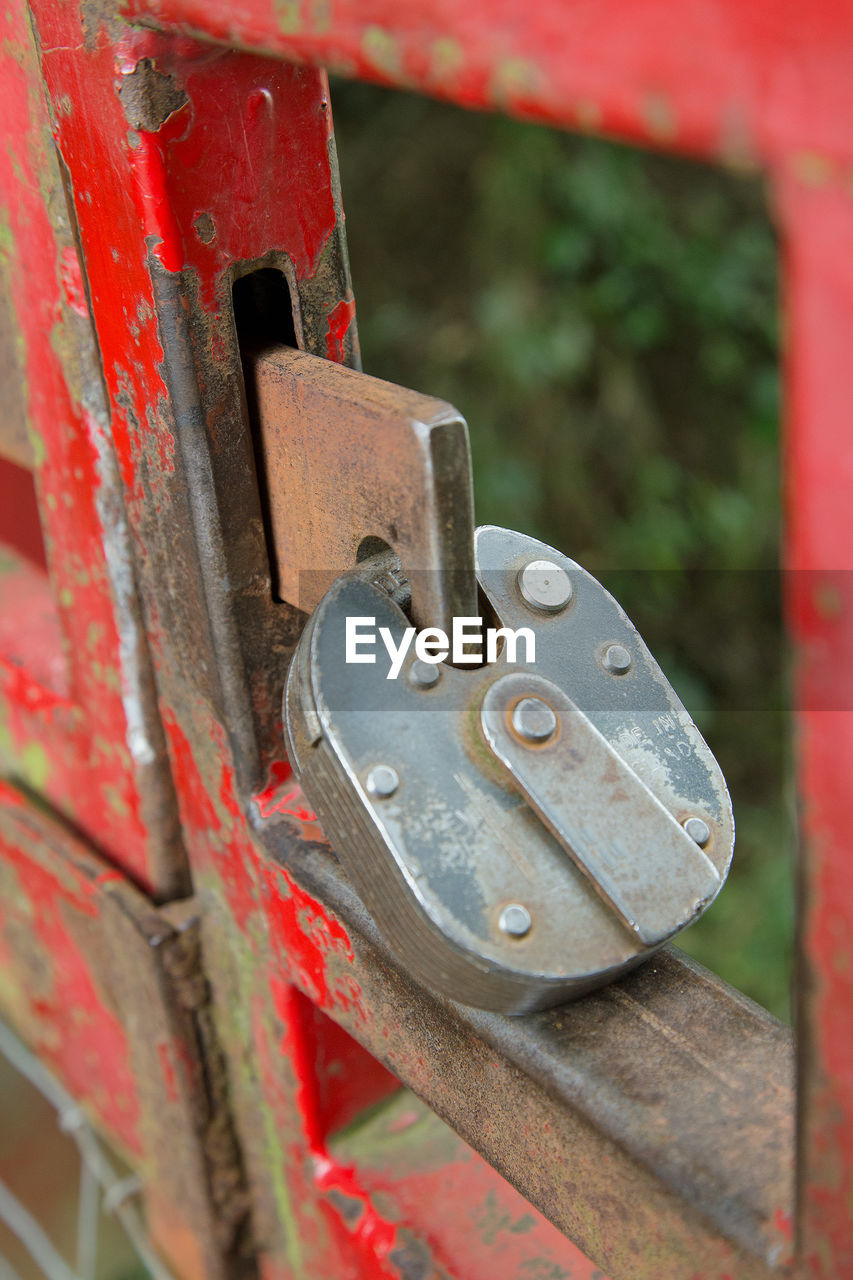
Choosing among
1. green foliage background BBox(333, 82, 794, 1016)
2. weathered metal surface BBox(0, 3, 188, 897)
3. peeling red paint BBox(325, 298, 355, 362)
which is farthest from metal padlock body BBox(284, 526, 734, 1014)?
green foliage background BBox(333, 82, 794, 1016)

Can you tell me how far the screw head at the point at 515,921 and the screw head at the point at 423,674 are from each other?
10cm

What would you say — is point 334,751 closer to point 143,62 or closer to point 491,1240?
point 143,62

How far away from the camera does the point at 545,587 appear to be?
2.05 ft

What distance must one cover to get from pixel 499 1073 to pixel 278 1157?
1.32 feet

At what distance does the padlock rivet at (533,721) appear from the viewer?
1.89 ft

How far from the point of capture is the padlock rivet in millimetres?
575

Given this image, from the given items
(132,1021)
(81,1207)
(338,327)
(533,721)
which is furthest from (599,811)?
(81,1207)

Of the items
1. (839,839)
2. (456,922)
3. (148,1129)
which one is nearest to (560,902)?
(456,922)

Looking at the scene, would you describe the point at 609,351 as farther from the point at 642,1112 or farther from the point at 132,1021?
the point at 642,1112

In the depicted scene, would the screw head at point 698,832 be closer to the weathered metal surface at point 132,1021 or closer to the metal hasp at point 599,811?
the metal hasp at point 599,811

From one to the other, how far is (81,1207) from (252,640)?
0.93 m

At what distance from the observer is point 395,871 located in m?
0.55

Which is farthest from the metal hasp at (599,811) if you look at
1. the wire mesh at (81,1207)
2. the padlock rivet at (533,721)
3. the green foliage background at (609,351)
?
the green foliage background at (609,351)

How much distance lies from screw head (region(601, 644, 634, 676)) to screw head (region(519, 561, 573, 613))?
0.03 meters
